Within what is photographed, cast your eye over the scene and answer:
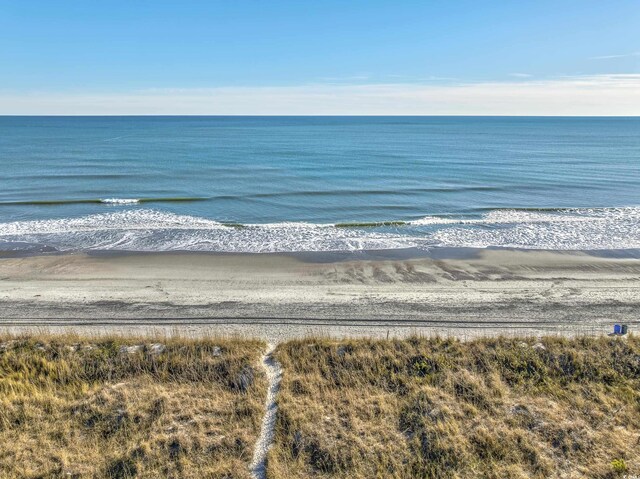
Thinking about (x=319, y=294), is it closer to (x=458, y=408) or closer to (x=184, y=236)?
(x=458, y=408)

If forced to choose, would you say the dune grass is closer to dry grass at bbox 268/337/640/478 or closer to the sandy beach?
dry grass at bbox 268/337/640/478

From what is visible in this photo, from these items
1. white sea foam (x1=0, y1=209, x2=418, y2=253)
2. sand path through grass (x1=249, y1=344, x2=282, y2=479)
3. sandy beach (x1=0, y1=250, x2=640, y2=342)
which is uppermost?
white sea foam (x1=0, y1=209, x2=418, y2=253)

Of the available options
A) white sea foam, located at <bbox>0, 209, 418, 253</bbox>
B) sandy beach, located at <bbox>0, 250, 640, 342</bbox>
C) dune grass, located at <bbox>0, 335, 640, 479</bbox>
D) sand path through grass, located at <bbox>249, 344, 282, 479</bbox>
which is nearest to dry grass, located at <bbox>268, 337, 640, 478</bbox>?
dune grass, located at <bbox>0, 335, 640, 479</bbox>

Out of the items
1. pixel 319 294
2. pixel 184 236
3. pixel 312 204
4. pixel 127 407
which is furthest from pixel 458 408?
pixel 312 204

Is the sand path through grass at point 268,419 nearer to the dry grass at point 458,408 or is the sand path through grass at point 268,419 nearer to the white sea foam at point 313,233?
the dry grass at point 458,408

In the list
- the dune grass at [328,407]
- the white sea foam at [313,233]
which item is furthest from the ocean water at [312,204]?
the dune grass at [328,407]

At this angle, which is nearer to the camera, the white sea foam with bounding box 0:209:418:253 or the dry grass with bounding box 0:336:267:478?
the dry grass with bounding box 0:336:267:478

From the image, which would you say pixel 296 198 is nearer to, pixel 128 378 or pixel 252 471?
pixel 128 378
